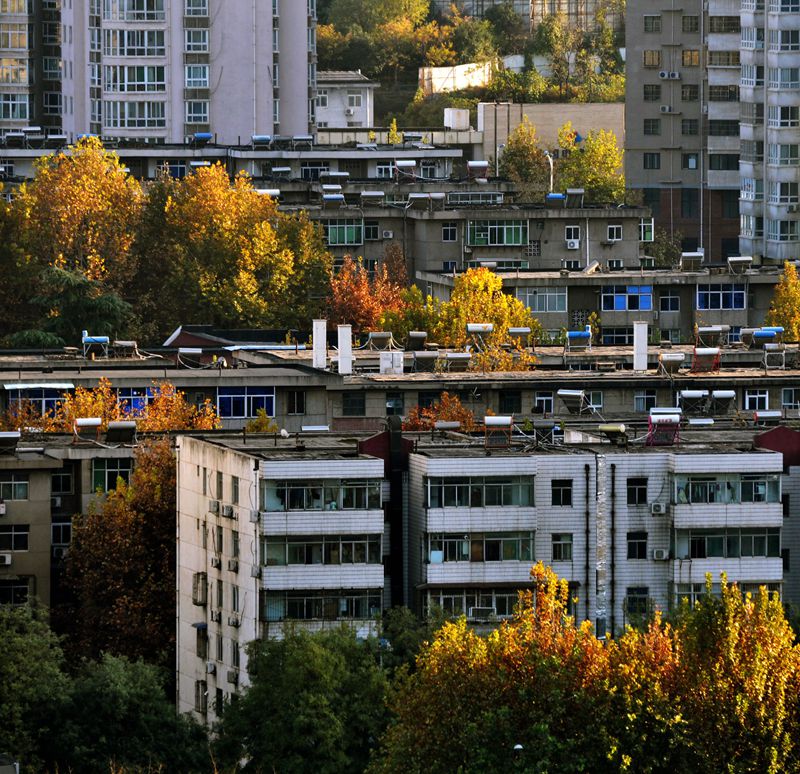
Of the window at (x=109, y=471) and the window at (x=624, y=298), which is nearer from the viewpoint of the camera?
the window at (x=109, y=471)

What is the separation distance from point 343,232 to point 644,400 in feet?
158

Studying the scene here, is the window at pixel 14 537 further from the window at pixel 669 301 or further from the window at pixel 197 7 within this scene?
the window at pixel 197 7

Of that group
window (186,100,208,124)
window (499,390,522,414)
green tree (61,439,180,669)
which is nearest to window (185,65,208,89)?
window (186,100,208,124)

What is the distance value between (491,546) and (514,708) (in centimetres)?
1598

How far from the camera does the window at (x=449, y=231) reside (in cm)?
16675

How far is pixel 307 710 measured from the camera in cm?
8738

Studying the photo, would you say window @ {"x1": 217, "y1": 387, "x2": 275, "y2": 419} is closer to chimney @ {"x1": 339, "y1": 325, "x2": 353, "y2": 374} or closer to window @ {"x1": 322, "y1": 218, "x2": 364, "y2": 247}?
chimney @ {"x1": 339, "y1": 325, "x2": 353, "y2": 374}

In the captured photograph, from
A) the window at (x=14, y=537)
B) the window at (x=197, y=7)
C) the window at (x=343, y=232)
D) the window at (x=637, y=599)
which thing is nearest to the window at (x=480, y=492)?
the window at (x=637, y=599)

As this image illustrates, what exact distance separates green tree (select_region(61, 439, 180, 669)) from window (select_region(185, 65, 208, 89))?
296ft

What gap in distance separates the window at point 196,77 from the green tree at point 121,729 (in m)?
103

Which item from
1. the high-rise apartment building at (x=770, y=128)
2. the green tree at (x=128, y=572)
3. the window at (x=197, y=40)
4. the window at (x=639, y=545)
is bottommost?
the green tree at (x=128, y=572)

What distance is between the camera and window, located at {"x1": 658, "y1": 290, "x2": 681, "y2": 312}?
505 feet

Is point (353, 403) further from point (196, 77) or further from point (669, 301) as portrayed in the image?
point (196, 77)

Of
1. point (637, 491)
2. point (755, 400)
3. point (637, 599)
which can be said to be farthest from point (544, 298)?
point (637, 599)
